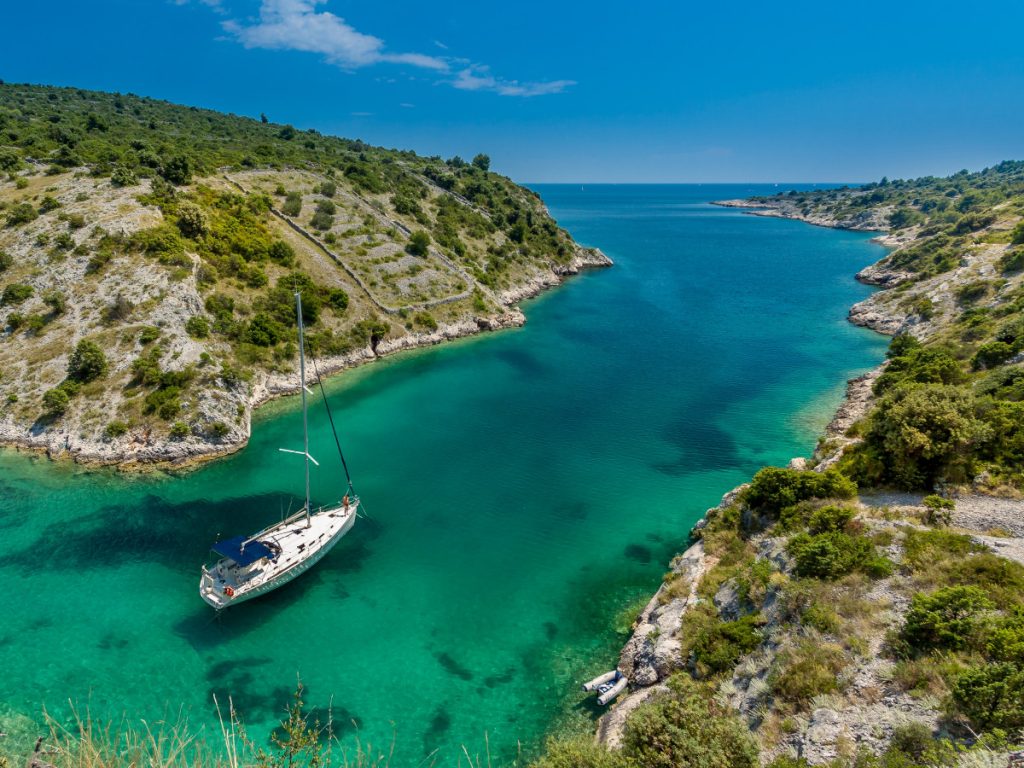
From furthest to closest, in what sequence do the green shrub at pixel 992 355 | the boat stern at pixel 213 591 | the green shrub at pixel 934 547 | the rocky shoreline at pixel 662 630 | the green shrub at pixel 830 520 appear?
the green shrub at pixel 992 355
the boat stern at pixel 213 591
the green shrub at pixel 830 520
the rocky shoreline at pixel 662 630
the green shrub at pixel 934 547

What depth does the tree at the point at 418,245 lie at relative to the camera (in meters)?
80.4

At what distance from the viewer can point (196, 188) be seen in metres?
67.2

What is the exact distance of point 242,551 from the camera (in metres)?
26.3

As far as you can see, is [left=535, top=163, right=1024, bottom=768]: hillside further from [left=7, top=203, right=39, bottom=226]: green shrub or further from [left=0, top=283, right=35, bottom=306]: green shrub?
[left=7, top=203, right=39, bottom=226]: green shrub

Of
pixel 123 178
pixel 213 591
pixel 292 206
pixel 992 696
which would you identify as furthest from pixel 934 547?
pixel 292 206

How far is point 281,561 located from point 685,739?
71.0 ft

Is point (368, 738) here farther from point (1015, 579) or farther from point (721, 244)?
point (721, 244)

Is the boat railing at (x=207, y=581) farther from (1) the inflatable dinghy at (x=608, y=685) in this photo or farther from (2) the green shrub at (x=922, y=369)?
(2) the green shrub at (x=922, y=369)

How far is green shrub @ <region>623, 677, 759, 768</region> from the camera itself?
45.3 feet

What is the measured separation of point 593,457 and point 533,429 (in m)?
6.99

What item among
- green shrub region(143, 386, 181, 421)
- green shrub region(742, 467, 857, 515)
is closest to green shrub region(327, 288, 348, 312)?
green shrub region(143, 386, 181, 421)

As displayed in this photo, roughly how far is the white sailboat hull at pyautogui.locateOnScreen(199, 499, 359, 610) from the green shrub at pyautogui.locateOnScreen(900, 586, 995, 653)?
26742mm

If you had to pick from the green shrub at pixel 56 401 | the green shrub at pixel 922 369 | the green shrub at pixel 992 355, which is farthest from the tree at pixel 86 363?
the green shrub at pixel 992 355

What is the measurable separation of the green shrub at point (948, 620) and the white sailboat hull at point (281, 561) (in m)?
26.7
